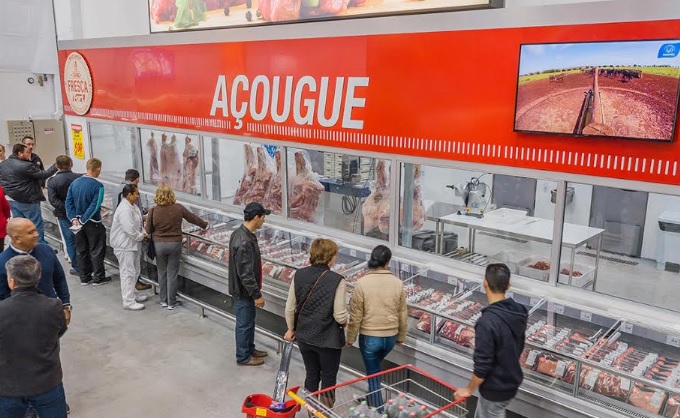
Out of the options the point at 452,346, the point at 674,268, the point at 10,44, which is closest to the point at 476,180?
the point at 452,346

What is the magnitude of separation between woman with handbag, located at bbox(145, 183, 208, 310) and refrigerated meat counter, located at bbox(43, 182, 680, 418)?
48.9 inches

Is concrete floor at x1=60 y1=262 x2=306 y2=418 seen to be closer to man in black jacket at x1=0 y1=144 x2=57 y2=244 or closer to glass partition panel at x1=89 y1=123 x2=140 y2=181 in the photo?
man in black jacket at x1=0 y1=144 x2=57 y2=244

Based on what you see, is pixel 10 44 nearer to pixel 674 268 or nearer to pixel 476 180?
pixel 476 180

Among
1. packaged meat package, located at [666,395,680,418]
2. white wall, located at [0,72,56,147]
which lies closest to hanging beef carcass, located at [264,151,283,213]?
packaged meat package, located at [666,395,680,418]

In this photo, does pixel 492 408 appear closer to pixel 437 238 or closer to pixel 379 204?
pixel 437 238

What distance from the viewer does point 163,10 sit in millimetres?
7102

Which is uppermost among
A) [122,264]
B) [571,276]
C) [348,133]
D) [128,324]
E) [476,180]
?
[348,133]

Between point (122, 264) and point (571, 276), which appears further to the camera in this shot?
point (122, 264)

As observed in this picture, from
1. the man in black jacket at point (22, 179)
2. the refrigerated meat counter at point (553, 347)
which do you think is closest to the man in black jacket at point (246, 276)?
the refrigerated meat counter at point (553, 347)

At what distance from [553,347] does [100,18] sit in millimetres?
7991

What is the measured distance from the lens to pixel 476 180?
19.2ft

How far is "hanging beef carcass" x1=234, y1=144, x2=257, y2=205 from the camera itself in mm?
6727

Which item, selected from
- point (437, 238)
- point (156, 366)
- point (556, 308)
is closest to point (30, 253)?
point (156, 366)

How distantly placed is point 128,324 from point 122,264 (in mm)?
721
